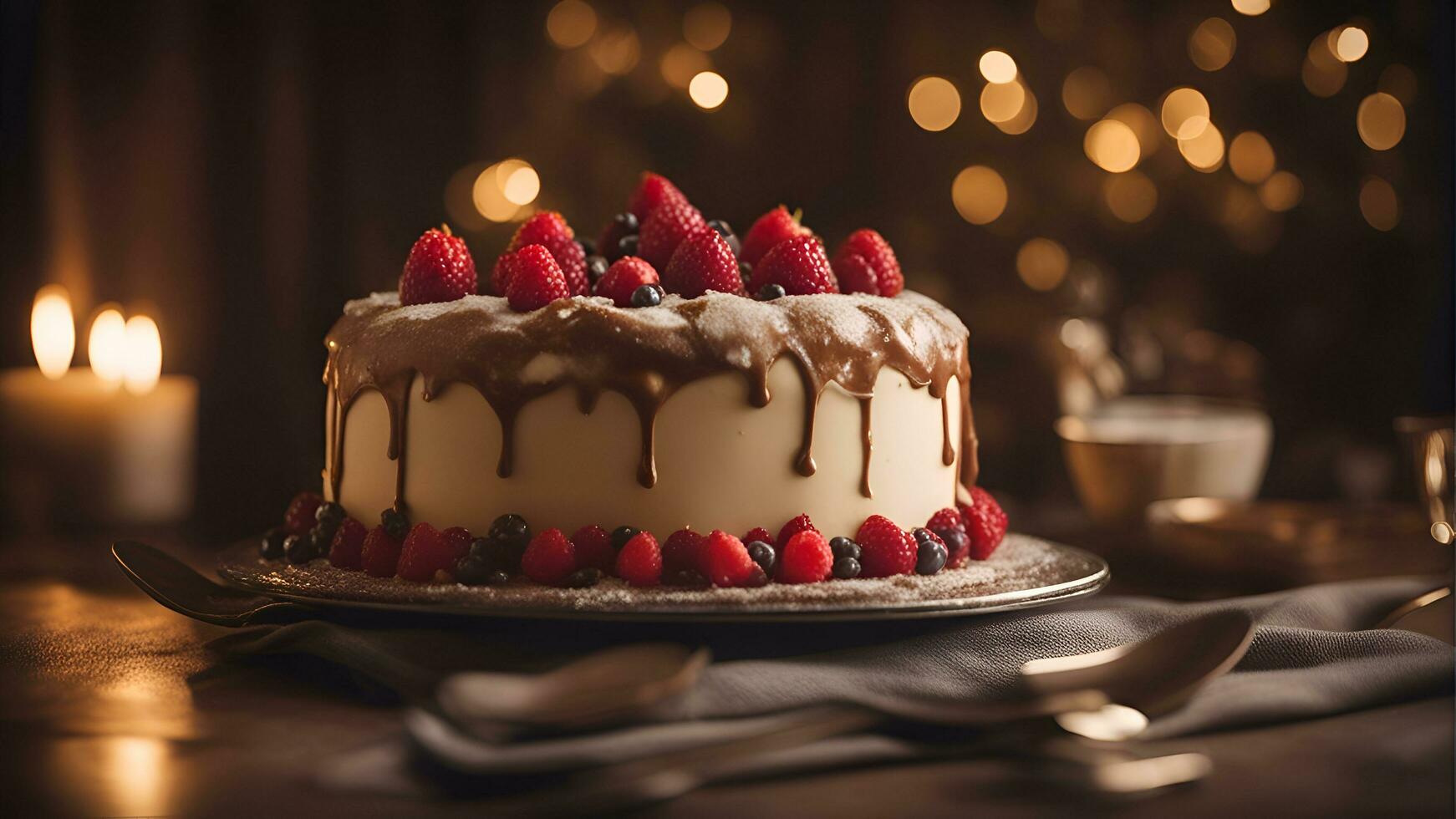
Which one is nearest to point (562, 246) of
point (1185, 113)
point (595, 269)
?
point (595, 269)

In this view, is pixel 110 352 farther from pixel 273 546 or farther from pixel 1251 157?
pixel 1251 157

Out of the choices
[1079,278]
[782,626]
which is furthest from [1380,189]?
[782,626]

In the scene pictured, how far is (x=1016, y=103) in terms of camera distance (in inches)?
141

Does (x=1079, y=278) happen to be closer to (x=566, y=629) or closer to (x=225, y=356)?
(x=225, y=356)

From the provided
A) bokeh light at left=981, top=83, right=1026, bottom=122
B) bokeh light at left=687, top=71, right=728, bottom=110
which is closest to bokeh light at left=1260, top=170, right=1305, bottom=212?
bokeh light at left=981, top=83, right=1026, bottom=122

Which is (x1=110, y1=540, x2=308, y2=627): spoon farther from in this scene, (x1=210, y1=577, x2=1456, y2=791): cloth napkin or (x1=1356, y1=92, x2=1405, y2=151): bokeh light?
(x1=1356, y1=92, x2=1405, y2=151): bokeh light

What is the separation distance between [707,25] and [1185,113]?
1309 mm

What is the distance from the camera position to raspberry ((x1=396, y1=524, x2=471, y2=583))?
1.52 meters

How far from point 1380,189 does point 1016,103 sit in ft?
3.21

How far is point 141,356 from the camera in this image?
7.61 feet

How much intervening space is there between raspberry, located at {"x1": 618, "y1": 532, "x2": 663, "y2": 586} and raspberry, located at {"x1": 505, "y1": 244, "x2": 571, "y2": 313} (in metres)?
0.32

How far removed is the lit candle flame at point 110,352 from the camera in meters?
2.27

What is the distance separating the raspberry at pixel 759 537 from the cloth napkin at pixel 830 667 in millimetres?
136

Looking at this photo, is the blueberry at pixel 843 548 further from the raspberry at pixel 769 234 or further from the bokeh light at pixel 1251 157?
the bokeh light at pixel 1251 157
